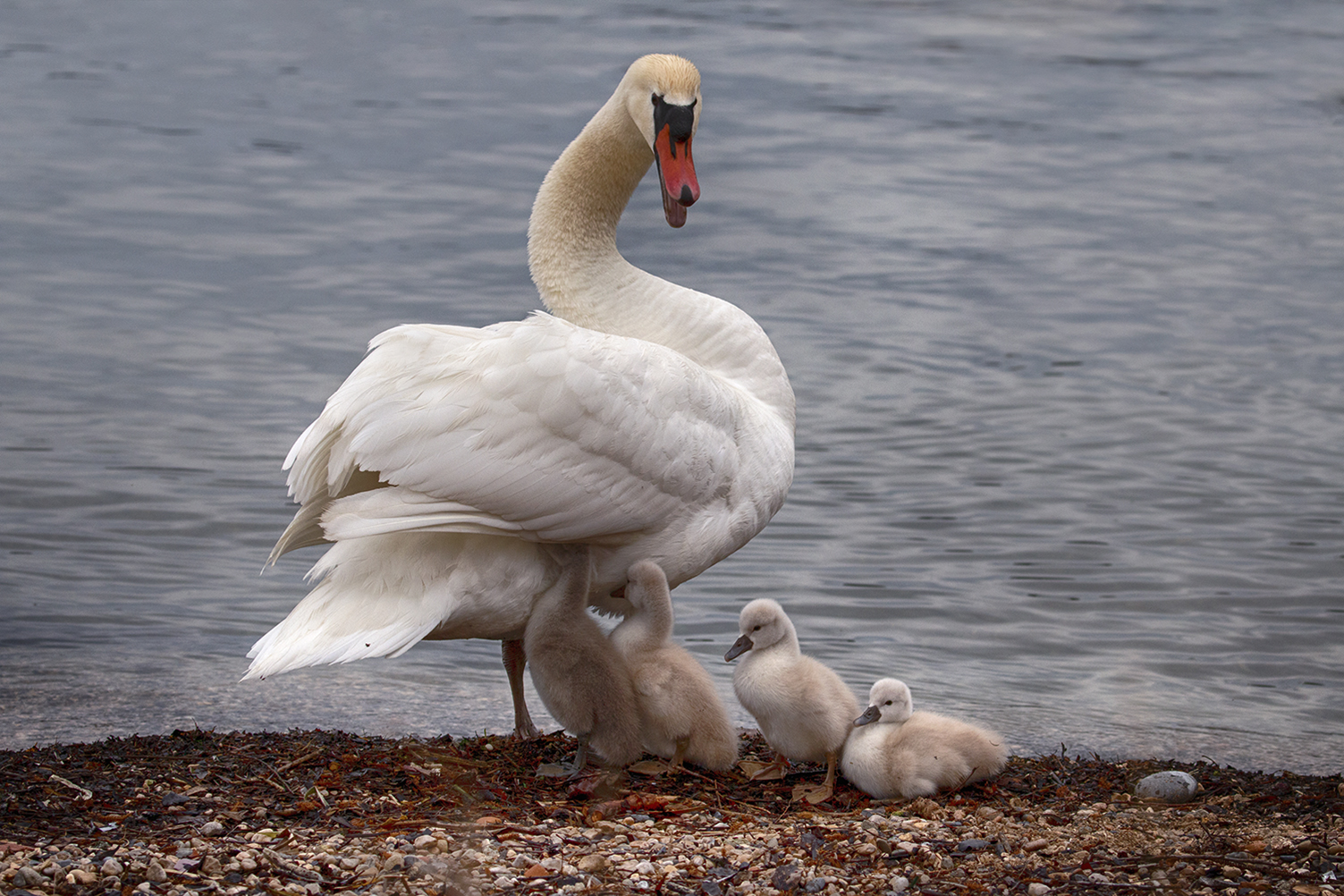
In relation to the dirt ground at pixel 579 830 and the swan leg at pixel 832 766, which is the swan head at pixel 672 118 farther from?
the dirt ground at pixel 579 830

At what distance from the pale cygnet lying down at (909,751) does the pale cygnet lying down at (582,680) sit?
0.77 m

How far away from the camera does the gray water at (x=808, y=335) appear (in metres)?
7.95

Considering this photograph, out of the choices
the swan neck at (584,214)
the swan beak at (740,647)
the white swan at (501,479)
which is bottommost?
the swan beak at (740,647)

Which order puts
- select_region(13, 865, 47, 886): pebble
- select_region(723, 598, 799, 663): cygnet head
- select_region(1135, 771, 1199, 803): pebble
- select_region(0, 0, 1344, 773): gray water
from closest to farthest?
select_region(13, 865, 47, 886): pebble, select_region(1135, 771, 1199, 803): pebble, select_region(723, 598, 799, 663): cygnet head, select_region(0, 0, 1344, 773): gray water

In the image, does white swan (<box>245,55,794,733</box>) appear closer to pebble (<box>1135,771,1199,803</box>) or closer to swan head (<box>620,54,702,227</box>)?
swan head (<box>620,54,702,227</box>)

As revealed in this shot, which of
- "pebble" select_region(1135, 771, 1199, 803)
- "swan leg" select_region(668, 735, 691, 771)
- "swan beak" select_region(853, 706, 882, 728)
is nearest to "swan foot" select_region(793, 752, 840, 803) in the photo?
"swan beak" select_region(853, 706, 882, 728)

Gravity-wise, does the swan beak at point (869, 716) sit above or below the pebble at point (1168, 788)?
above

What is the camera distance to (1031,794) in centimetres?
549

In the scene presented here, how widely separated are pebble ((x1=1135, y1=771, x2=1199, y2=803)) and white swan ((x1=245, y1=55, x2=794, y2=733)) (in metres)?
1.68

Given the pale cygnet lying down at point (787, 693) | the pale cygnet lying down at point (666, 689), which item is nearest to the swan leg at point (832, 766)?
the pale cygnet lying down at point (787, 693)

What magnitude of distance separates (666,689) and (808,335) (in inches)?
358

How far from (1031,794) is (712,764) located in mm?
1073

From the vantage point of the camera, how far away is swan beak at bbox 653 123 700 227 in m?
6.43

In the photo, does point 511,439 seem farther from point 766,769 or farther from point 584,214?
point 584,214
